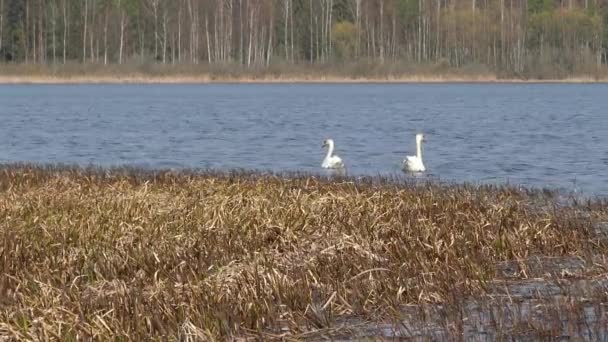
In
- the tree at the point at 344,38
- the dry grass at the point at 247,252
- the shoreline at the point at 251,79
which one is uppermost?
the tree at the point at 344,38

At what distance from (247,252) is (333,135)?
26.8 meters

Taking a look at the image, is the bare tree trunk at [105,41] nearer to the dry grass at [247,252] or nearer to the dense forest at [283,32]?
the dense forest at [283,32]

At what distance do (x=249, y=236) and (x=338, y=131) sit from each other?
27.8 metres

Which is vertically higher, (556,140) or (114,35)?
(114,35)

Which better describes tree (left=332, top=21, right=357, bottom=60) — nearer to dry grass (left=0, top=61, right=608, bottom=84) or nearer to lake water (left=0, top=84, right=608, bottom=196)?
dry grass (left=0, top=61, right=608, bottom=84)

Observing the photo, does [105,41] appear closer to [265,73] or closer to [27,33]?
[27,33]

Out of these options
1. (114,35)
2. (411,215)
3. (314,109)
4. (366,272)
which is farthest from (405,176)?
(114,35)

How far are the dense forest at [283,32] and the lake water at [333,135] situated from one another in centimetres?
3311

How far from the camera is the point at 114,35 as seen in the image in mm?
105438

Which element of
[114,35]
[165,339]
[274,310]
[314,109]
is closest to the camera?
[165,339]

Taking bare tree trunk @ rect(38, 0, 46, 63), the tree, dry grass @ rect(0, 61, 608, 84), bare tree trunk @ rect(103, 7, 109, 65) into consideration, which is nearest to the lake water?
dry grass @ rect(0, 61, 608, 84)

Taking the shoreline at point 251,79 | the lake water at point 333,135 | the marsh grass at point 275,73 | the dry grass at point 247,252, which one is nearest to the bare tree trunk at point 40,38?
the shoreline at point 251,79

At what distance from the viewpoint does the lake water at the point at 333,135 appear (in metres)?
26.0

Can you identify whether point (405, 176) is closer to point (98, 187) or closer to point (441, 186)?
point (441, 186)
